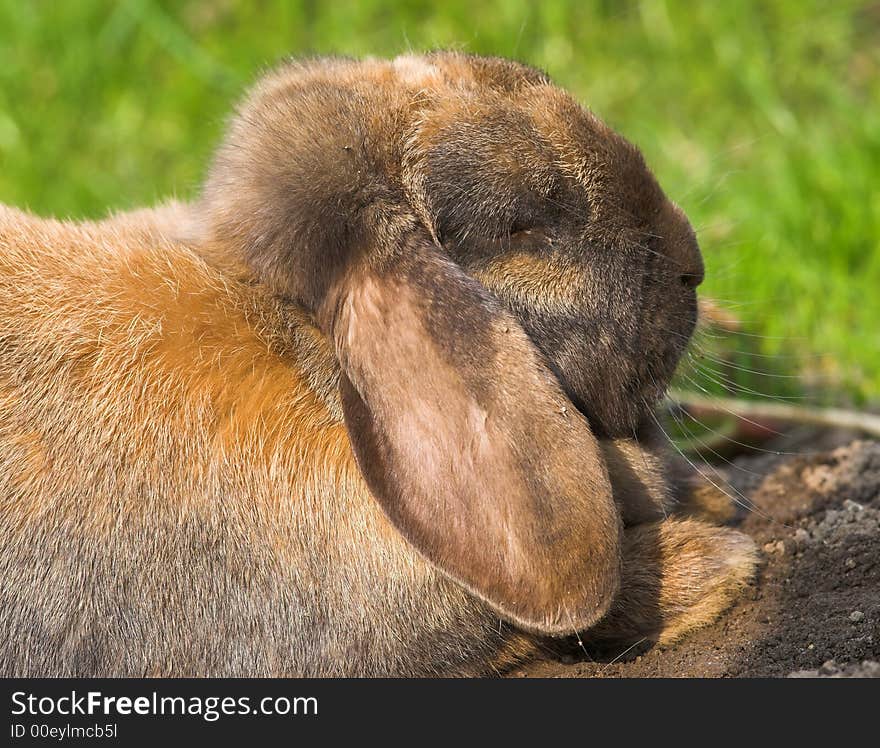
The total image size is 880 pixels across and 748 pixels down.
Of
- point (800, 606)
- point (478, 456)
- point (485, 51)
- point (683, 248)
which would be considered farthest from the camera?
point (485, 51)

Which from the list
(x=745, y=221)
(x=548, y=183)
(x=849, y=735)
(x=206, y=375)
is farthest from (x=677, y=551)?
(x=745, y=221)

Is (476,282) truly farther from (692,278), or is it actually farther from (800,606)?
(800,606)

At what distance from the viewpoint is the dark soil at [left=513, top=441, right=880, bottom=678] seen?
3.20m

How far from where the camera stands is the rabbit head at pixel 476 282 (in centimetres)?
310

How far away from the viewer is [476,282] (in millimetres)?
3303

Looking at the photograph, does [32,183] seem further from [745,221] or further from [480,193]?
[480,193]

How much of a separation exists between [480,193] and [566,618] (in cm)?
106

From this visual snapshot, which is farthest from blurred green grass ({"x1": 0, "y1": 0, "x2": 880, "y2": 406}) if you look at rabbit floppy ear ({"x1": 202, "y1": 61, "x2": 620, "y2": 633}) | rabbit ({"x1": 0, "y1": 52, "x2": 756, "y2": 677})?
→ rabbit floppy ear ({"x1": 202, "y1": 61, "x2": 620, "y2": 633})

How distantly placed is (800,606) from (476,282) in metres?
1.15

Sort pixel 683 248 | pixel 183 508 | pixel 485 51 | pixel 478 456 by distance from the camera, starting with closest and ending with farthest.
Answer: pixel 478 456 → pixel 183 508 → pixel 683 248 → pixel 485 51

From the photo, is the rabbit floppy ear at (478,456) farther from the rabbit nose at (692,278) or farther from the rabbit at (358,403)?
the rabbit nose at (692,278)

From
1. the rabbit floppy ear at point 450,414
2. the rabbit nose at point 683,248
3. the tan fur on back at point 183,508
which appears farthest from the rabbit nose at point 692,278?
the tan fur on back at point 183,508

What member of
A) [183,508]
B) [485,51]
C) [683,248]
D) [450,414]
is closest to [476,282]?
[450,414]

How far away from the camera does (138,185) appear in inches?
265
